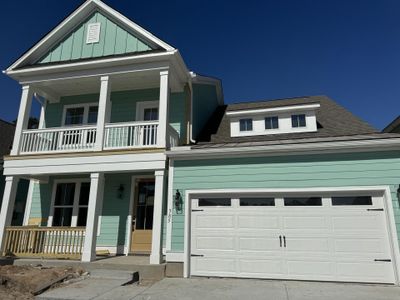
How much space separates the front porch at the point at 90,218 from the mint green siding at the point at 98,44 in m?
4.05

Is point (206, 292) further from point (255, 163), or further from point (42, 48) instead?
point (42, 48)

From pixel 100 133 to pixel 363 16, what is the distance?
355 inches

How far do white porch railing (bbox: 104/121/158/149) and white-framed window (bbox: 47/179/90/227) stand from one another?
88.8 inches

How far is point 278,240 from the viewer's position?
274 inches

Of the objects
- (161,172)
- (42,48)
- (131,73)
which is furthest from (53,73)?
(161,172)

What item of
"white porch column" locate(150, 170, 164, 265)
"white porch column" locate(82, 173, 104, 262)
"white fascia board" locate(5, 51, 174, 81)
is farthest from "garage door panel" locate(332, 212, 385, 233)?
"white fascia board" locate(5, 51, 174, 81)

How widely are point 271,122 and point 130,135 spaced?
16.3 feet

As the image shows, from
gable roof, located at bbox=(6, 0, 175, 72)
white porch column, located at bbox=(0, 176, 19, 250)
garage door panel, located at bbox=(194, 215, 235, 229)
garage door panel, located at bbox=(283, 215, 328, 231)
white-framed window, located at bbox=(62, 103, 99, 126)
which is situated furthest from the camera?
white-framed window, located at bbox=(62, 103, 99, 126)

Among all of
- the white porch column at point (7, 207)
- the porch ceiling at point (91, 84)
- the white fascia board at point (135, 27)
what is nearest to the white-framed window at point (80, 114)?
the porch ceiling at point (91, 84)

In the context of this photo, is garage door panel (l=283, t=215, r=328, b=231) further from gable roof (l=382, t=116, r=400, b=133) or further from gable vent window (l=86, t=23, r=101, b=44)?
gable vent window (l=86, t=23, r=101, b=44)

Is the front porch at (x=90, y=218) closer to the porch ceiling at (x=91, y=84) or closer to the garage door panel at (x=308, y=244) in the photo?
the porch ceiling at (x=91, y=84)

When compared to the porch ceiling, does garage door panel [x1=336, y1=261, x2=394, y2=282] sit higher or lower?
lower

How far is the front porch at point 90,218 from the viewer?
7766 millimetres

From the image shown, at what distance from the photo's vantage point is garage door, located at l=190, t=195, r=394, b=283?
21.4 ft
